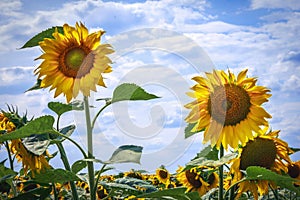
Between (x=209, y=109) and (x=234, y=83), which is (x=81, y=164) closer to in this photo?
(x=209, y=109)

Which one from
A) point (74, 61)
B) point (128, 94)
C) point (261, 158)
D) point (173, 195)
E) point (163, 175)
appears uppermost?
point (163, 175)

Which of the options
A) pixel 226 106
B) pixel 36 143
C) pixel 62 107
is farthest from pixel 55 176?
pixel 226 106

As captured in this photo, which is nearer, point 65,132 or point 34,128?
point 34,128

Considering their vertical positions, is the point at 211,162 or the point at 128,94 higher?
the point at 128,94

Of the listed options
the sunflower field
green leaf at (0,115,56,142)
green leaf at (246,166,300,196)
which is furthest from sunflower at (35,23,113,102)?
green leaf at (246,166,300,196)

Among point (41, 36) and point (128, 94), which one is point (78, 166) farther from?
point (41, 36)

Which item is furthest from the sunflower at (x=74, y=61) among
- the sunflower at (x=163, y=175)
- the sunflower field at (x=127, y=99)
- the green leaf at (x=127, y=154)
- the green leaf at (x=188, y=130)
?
the sunflower at (x=163, y=175)

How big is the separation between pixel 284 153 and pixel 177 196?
85 centimetres

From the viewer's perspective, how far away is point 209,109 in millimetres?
2119

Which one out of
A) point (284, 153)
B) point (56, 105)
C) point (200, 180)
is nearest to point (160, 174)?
point (200, 180)

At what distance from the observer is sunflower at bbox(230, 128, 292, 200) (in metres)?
2.16

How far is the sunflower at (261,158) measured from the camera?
216 centimetres

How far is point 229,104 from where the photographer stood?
7.06 feet

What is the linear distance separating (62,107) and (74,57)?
0.73 ft
